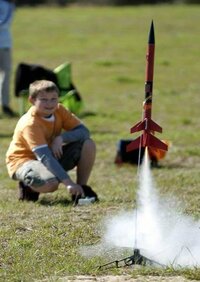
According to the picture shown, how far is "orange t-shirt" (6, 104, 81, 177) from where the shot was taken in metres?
8.17

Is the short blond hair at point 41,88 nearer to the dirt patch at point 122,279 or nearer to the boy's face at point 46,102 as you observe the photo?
the boy's face at point 46,102

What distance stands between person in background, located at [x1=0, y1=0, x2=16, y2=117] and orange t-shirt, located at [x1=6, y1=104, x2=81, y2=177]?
556cm

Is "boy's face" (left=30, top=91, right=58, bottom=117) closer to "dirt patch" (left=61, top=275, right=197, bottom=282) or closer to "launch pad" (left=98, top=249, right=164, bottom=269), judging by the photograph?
"launch pad" (left=98, top=249, right=164, bottom=269)

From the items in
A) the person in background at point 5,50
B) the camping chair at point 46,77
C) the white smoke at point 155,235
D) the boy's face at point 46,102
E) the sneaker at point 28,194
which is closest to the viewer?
the white smoke at point 155,235

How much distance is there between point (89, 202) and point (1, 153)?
11.9 ft

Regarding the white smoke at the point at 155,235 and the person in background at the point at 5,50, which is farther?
the person in background at the point at 5,50

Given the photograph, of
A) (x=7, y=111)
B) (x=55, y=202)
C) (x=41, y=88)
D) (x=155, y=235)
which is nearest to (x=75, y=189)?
(x=55, y=202)

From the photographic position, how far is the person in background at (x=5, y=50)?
45.4ft

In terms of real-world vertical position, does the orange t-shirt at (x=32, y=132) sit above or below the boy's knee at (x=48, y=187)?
above

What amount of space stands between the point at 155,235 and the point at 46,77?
743 centimetres

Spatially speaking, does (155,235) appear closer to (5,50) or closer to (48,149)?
(48,149)

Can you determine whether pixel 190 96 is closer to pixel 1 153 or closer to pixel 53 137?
pixel 1 153

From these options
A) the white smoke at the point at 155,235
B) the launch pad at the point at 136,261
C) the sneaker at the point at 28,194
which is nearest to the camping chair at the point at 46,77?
the sneaker at the point at 28,194

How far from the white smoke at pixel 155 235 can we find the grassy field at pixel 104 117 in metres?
0.15
